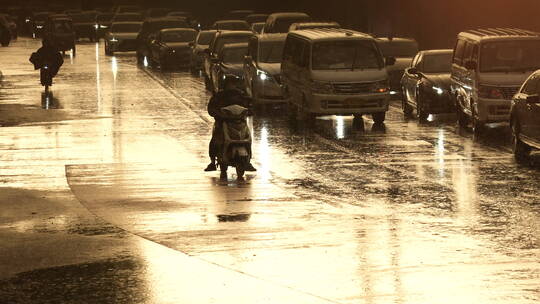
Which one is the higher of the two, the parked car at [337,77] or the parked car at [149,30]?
the parked car at [337,77]

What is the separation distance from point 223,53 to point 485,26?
35.1ft

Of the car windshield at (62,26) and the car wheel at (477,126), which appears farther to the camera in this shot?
the car windshield at (62,26)

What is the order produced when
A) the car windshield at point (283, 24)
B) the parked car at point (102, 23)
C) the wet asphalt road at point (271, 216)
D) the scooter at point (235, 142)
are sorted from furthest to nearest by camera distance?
the parked car at point (102, 23)
the car windshield at point (283, 24)
the scooter at point (235, 142)
the wet asphalt road at point (271, 216)

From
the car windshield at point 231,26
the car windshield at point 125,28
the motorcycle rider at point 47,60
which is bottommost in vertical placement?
the car windshield at point 125,28

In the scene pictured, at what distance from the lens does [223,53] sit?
3475 cm

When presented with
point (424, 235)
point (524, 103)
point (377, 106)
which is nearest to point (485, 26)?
point (377, 106)

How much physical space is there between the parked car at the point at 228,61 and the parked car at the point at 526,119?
13107 millimetres

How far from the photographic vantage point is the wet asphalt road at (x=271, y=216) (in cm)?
1124

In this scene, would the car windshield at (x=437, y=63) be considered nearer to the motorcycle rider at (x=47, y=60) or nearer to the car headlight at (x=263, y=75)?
the car headlight at (x=263, y=75)

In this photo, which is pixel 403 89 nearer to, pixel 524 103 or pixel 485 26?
pixel 524 103

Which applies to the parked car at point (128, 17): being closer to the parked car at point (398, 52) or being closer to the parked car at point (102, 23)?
the parked car at point (102, 23)

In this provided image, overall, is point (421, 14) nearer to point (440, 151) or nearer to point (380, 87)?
point (380, 87)

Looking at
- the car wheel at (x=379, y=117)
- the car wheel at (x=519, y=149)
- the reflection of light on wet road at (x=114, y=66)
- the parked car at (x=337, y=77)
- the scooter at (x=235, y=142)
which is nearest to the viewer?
the scooter at (x=235, y=142)

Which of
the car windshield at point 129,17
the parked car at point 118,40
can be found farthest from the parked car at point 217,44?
the car windshield at point 129,17
